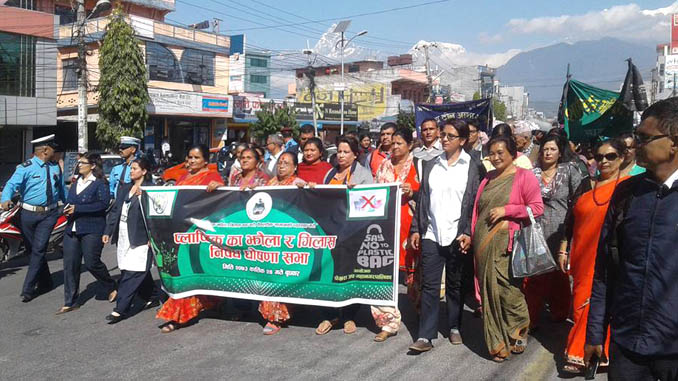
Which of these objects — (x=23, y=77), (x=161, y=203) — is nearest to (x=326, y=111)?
(x=23, y=77)

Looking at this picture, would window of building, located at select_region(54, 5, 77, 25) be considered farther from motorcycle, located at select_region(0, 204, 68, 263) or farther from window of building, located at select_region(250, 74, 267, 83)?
motorcycle, located at select_region(0, 204, 68, 263)

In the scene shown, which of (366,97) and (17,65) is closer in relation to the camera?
(17,65)

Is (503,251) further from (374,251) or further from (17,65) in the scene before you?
(17,65)

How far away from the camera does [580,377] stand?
425cm

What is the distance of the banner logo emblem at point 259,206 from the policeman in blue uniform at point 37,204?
113 inches

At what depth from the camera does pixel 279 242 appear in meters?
5.27

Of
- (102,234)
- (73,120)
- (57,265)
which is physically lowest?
(57,265)

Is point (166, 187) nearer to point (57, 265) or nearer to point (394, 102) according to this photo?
point (57, 265)

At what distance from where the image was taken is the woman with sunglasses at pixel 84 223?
611 cm

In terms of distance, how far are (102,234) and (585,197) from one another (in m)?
4.70

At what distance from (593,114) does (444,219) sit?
491 centimetres

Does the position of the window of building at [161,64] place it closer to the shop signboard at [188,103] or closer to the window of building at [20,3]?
the shop signboard at [188,103]

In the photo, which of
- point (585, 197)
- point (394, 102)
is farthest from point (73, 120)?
point (394, 102)

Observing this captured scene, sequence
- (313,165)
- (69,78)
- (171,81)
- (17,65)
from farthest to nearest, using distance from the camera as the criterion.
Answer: (171,81) → (69,78) → (17,65) → (313,165)
